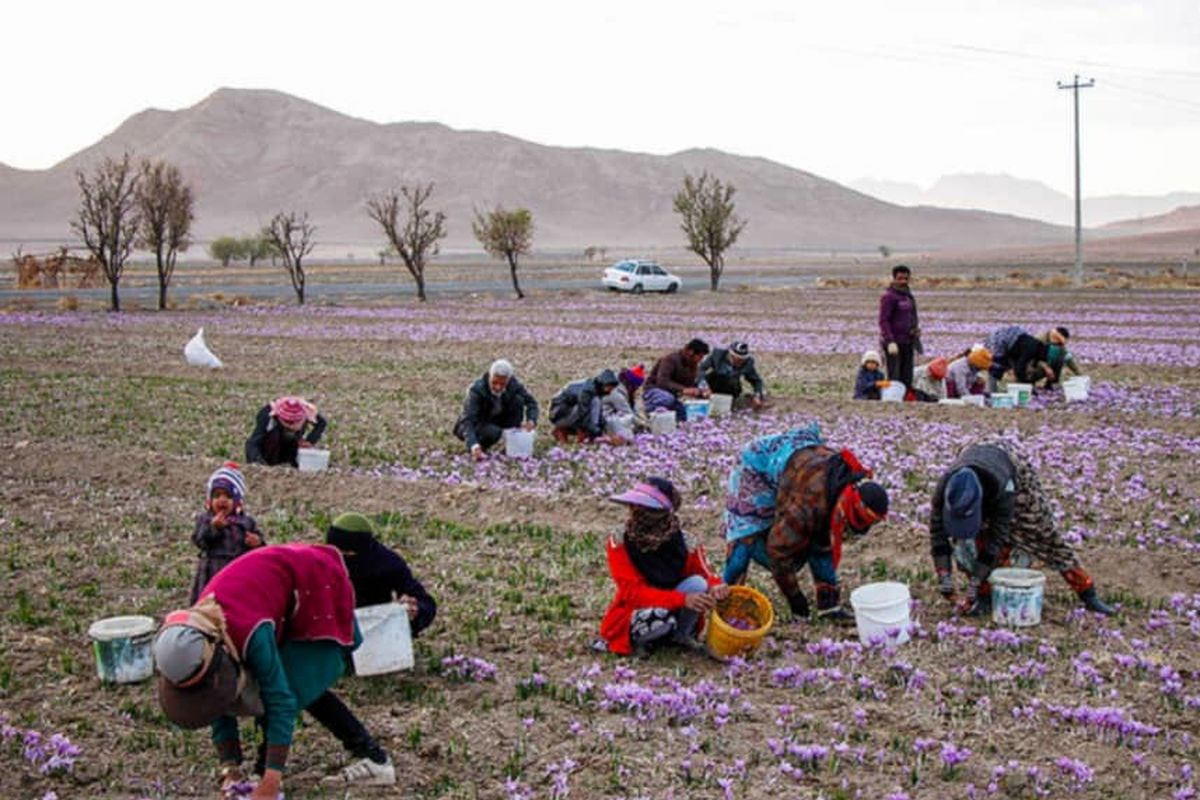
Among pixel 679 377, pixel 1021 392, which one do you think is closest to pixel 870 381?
pixel 1021 392

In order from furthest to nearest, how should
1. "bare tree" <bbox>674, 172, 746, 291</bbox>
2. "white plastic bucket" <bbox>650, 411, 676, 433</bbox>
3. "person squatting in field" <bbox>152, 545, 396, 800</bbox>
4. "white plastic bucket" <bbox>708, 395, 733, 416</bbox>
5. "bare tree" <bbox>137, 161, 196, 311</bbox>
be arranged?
"bare tree" <bbox>674, 172, 746, 291</bbox> < "bare tree" <bbox>137, 161, 196, 311</bbox> < "white plastic bucket" <bbox>708, 395, 733, 416</bbox> < "white plastic bucket" <bbox>650, 411, 676, 433</bbox> < "person squatting in field" <bbox>152, 545, 396, 800</bbox>

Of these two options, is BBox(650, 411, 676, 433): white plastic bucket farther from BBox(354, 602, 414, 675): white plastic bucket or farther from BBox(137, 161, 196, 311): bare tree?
BBox(137, 161, 196, 311): bare tree

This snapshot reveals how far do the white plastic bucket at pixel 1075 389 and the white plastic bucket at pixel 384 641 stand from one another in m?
13.2

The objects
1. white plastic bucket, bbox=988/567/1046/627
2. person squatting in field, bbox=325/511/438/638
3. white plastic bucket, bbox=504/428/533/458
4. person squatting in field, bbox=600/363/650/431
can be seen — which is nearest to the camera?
person squatting in field, bbox=325/511/438/638

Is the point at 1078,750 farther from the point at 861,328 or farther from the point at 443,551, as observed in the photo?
the point at 861,328

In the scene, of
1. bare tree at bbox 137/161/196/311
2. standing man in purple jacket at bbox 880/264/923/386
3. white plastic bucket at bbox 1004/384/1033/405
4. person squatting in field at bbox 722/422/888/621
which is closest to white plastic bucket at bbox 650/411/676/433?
standing man in purple jacket at bbox 880/264/923/386

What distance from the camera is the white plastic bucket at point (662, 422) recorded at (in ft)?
50.4

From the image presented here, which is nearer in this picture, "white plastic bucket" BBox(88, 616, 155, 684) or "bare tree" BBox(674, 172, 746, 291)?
"white plastic bucket" BBox(88, 616, 155, 684)

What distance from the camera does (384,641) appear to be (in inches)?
288

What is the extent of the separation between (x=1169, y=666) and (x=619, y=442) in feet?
26.4

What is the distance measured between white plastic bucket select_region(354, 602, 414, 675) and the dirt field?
16 cm

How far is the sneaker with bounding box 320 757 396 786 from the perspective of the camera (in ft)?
19.9

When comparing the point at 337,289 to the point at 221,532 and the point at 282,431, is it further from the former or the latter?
the point at 221,532

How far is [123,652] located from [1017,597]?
5700 millimetres
